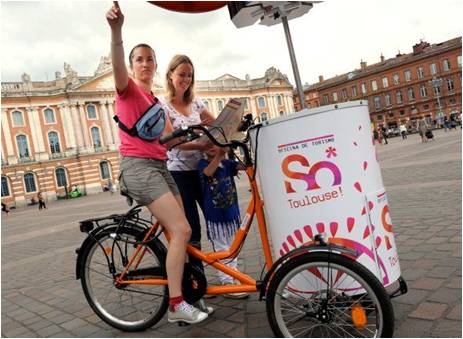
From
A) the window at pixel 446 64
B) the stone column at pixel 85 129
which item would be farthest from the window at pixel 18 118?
the window at pixel 446 64

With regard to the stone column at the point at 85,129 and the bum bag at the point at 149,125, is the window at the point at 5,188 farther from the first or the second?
the bum bag at the point at 149,125

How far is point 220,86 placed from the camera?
236 ft

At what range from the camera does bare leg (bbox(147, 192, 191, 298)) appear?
2.84 m

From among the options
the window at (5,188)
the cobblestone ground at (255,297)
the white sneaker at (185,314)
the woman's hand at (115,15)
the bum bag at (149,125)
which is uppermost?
the window at (5,188)

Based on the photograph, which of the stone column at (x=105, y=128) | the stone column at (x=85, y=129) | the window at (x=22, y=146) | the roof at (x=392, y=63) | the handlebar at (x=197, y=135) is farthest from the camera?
the roof at (x=392, y=63)

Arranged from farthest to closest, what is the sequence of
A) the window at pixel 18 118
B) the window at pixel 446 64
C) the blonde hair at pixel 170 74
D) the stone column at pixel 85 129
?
the window at pixel 446 64
the stone column at pixel 85 129
the window at pixel 18 118
the blonde hair at pixel 170 74

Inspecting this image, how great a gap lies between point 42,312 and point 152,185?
6.99 ft

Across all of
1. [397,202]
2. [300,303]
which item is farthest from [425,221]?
[300,303]

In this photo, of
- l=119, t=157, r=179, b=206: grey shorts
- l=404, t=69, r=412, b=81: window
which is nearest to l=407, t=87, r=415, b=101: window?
l=404, t=69, r=412, b=81: window

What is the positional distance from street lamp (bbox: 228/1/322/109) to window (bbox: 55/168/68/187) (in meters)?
53.6

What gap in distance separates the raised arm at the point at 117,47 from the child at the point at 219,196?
806mm

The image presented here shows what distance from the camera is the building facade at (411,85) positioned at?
64.7 m

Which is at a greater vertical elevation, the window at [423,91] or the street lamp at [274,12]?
the window at [423,91]

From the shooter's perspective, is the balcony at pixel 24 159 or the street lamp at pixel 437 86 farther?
the street lamp at pixel 437 86
